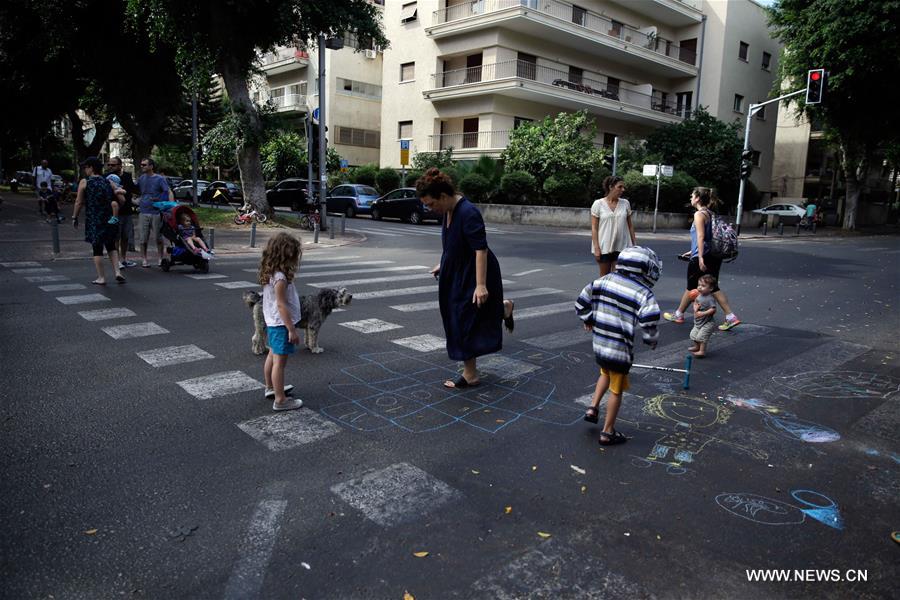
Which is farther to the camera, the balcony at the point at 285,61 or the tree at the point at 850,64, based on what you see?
the balcony at the point at 285,61

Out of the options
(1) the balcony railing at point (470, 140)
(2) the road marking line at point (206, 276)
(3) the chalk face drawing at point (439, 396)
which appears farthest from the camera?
(1) the balcony railing at point (470, 140)

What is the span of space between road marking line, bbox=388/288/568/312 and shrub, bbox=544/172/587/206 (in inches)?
744

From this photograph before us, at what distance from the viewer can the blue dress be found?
5.15 metres

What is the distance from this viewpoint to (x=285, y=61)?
1762 inches

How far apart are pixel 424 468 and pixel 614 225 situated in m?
5.29

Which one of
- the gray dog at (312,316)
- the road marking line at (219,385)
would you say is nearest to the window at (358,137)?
the gray dog at (312,316)

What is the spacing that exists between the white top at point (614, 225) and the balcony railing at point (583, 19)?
2720 cm

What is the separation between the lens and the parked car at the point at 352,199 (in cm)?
3098

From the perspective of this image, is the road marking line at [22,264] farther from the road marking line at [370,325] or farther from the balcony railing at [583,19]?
the balcony railing at [583,19]

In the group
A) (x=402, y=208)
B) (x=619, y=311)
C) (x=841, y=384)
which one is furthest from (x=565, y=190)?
(x=619, y=311)

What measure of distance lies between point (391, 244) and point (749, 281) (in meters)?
9.84

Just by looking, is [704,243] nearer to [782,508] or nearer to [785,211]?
[782,508]

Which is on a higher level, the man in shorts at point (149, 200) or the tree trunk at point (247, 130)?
the tree trunk at point (247, 130)

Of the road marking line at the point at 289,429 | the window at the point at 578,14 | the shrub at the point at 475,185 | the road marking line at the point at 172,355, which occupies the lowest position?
the road marking line at the point at 289,429
